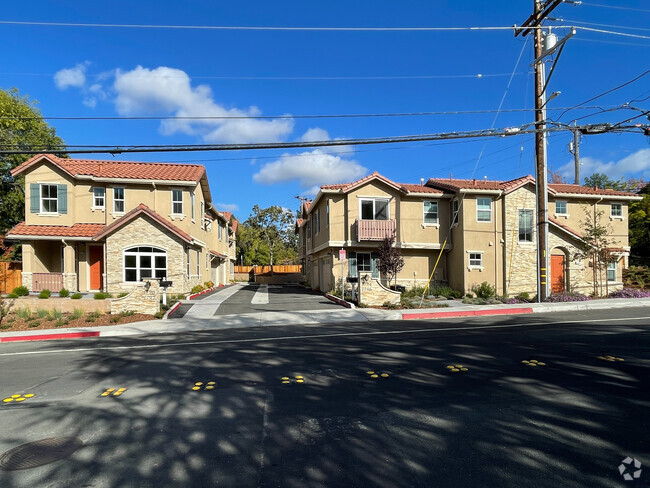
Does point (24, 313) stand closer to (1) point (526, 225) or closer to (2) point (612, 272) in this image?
(1) point (526, 225)

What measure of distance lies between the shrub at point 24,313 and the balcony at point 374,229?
15160 mm

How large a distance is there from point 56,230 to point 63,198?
1997mm

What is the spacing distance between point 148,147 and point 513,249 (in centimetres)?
1885

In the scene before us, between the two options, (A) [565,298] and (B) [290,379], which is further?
(A) [565,298]

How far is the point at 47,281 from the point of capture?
2173 cm

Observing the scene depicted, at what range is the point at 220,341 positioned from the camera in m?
10.8

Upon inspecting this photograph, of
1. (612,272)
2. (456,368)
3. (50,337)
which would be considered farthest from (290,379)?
(612,272)

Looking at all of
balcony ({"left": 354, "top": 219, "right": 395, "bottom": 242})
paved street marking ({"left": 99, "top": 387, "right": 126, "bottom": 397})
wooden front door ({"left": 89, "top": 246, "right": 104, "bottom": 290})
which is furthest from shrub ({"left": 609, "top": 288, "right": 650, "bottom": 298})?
wooden front door ({"left": 89, "top": 246, "right": 104, "bottom": 290})

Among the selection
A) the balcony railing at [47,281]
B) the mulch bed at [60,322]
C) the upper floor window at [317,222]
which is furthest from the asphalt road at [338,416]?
the upper floor window at [317,222]

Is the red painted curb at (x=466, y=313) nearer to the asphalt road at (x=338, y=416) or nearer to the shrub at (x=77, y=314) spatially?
the asphalt road at (x=338, y=416)

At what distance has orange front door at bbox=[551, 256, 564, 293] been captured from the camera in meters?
23.0

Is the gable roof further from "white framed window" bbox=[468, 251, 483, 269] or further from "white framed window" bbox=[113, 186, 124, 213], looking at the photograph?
"white framed window" bbox=[468, 251, 483, 269]

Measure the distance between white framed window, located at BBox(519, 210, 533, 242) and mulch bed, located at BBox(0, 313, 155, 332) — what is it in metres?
19.4

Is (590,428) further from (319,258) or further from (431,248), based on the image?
(319,258)
